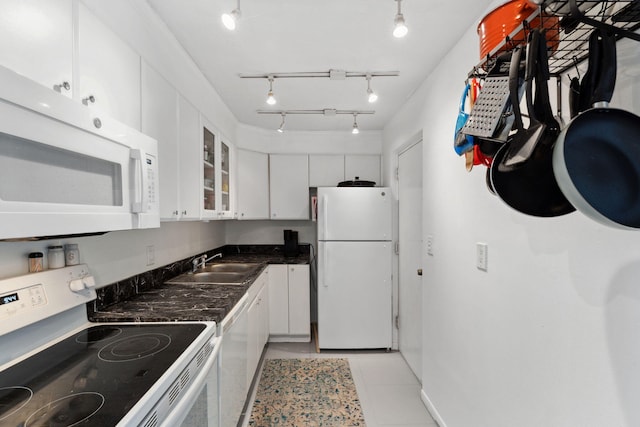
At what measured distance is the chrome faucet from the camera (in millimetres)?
2529

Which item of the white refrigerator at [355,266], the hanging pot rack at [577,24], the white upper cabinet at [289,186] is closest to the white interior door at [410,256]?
the white refrigerator at [355,266]

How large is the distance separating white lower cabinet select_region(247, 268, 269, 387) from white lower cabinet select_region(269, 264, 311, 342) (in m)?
0.11

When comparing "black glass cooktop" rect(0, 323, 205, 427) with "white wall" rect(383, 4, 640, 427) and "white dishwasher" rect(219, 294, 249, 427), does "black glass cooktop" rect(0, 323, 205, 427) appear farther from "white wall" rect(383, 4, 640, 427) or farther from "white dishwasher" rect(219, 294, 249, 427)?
"white wall" rect(383, 4, 640, 427)

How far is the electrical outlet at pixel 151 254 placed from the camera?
1.85 metres

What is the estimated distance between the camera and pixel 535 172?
0.74 meters

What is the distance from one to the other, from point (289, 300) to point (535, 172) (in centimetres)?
274

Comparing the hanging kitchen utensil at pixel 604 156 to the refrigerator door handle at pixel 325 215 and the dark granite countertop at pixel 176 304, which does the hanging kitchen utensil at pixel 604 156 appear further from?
the refrigerator door handle at pixel 325 215

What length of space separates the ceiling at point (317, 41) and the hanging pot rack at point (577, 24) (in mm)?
655

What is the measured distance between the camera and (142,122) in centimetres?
133

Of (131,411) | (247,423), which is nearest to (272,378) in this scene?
(247,423)

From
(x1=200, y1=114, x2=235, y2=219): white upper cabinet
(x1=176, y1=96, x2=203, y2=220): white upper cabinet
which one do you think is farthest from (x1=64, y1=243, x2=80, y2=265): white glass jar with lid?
(x1=200, y1=114, x2=235, y2=219): white upper cabinet

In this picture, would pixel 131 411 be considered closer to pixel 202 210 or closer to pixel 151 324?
pixel 151 324

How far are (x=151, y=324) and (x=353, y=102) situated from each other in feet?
7.26

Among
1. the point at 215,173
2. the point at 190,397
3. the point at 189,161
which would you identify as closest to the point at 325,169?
the point at 215,173
